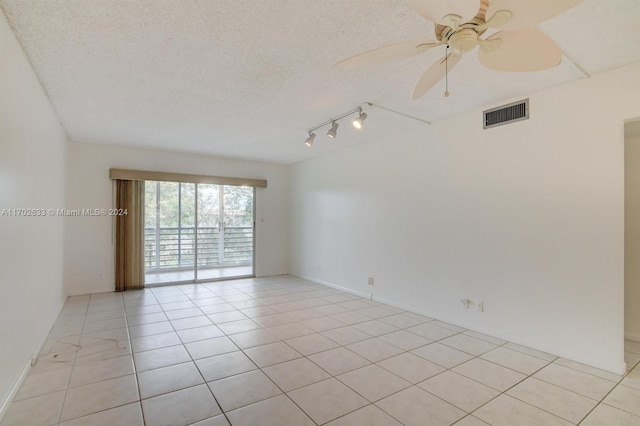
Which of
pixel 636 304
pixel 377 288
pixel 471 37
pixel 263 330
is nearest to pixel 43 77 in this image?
pixel 263 330

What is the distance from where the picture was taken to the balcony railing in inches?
251

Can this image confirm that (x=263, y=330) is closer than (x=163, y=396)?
No

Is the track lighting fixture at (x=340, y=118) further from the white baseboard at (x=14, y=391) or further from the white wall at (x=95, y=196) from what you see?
the white baseboard at (x=14, y=391)

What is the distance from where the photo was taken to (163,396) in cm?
222

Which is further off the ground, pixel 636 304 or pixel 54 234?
pixel 54 234

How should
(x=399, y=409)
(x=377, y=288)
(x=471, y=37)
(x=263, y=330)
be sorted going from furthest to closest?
(x=377, y=288) < (x=263, y=330) < (x=399, y=409) < (x=471, y=37)

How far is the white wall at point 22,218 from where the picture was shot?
2006 mm

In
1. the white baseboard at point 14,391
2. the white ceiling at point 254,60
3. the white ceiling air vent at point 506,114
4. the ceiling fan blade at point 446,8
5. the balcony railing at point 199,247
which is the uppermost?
the white ceiling at point 254,60

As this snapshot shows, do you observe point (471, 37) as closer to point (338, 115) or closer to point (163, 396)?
point (338, 115)

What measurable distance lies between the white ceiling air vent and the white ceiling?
8 centimetres

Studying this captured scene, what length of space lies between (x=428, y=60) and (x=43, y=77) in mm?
3243

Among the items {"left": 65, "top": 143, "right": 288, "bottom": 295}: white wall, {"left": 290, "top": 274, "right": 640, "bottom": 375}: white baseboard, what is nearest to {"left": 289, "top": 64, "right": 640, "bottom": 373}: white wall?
{"left": 290, "top": 274, "right": 640, "bottom": 375}: white baseboard

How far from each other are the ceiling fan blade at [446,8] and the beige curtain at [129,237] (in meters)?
5.54

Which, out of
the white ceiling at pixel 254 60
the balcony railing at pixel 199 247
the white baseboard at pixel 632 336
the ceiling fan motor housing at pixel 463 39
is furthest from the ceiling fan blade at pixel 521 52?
the balcony railing at pixel 199 247
